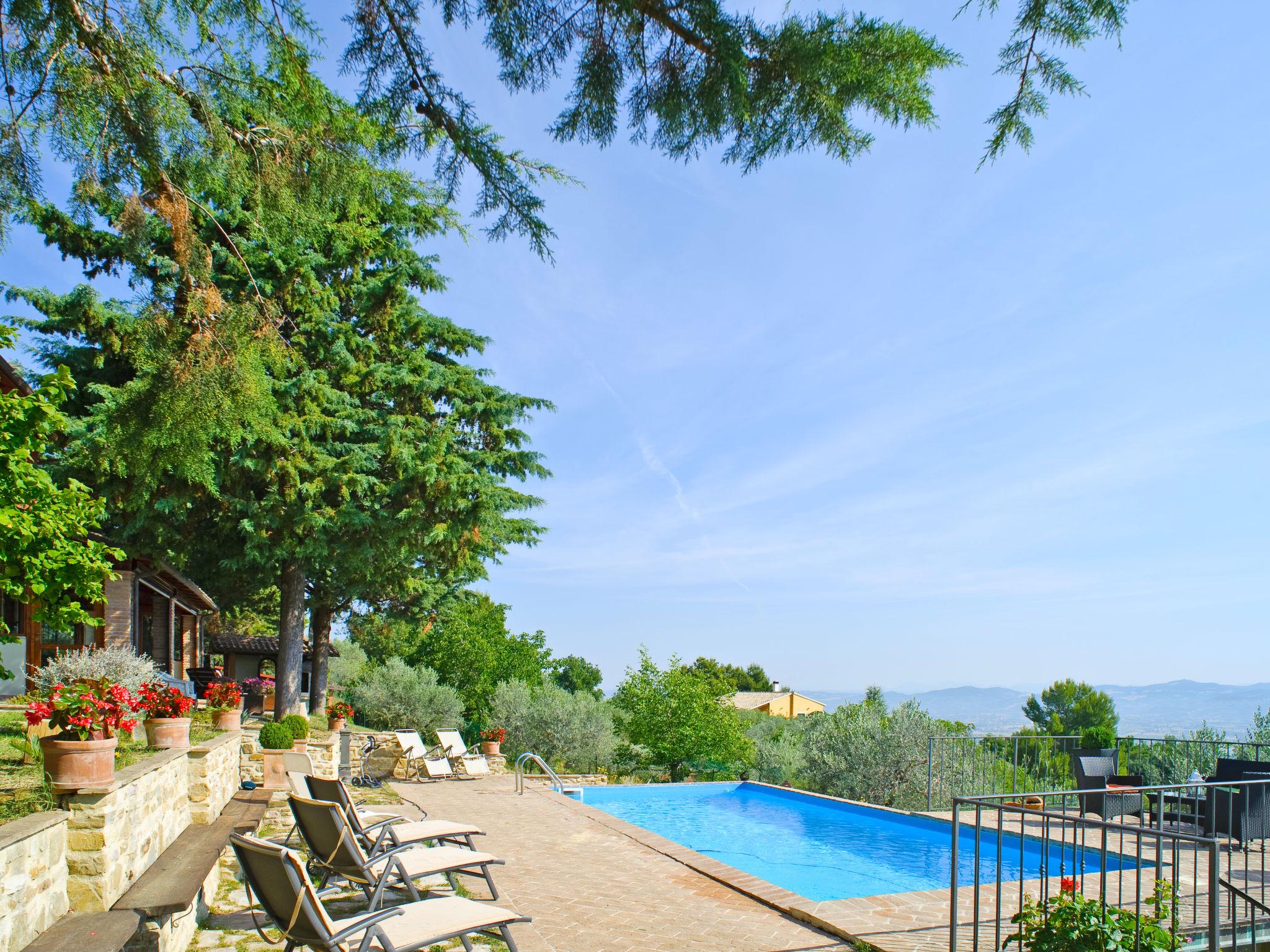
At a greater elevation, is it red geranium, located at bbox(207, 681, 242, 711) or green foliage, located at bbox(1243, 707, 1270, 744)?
red geranium, located at bbox(207, 681, 242, 711)

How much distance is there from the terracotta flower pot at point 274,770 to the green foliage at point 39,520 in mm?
7231

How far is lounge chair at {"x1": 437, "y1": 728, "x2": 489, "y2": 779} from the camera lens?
1573 cm

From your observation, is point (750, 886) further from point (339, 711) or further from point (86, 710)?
point (339, 711)

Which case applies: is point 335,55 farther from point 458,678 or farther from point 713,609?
point 713,609

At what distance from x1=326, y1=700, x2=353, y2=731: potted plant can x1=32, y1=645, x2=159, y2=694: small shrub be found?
966 centimetres

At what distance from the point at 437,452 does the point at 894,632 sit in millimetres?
34827

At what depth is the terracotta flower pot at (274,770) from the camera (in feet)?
38.9

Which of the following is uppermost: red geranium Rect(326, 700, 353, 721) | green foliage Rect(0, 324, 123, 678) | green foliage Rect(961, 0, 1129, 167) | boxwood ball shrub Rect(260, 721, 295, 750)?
green foliage Rect(961, 0, 1129, 167)

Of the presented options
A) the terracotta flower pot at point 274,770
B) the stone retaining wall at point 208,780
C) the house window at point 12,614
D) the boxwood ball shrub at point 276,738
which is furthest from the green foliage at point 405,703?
the stone retaining wall at point 208,780

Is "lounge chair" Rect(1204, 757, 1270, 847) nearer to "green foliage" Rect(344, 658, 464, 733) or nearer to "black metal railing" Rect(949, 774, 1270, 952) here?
"black metal railing" Rect(949, 774, 1270, 952)

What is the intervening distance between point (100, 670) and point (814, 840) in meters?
9.90

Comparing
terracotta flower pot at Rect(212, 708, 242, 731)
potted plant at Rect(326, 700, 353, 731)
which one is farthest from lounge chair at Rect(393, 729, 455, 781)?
terracotta flower pot at Rect(212, 708, 242, 731)

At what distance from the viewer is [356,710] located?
75.6ft

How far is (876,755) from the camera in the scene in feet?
Result: 45.4
